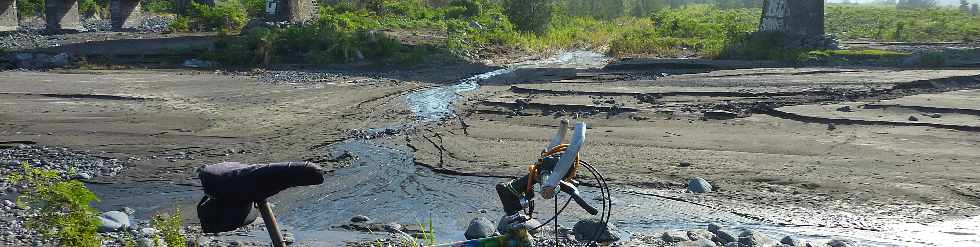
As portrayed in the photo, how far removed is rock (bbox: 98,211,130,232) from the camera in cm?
716

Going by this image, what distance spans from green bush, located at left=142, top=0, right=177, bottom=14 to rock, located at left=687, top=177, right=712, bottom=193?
106 ft

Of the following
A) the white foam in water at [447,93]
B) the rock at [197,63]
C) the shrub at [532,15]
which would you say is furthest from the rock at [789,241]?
the shrub at [532,15]

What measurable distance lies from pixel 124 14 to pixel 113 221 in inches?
1109

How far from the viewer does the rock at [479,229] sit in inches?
280

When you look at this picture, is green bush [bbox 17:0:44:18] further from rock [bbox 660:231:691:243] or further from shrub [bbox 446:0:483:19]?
rock [bbox 660:231:691:243]

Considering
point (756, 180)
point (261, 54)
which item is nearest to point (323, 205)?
point (756, 180)

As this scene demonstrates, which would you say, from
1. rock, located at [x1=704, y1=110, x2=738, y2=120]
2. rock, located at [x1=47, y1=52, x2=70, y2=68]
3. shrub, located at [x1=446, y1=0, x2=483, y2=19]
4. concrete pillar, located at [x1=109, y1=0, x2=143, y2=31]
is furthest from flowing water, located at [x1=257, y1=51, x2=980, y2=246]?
shrub, located at [x1=446, y1=0, x2=483, y2=19]

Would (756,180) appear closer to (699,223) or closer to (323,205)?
(699,223)

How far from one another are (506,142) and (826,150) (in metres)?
3.69

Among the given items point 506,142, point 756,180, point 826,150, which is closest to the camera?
point 756,180

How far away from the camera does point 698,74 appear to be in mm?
18016

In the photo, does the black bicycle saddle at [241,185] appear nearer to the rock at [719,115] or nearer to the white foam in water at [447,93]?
the white foam in water at [447,93]

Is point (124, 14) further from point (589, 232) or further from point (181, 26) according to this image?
point (589, 232)

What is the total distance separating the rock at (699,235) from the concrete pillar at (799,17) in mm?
18366
